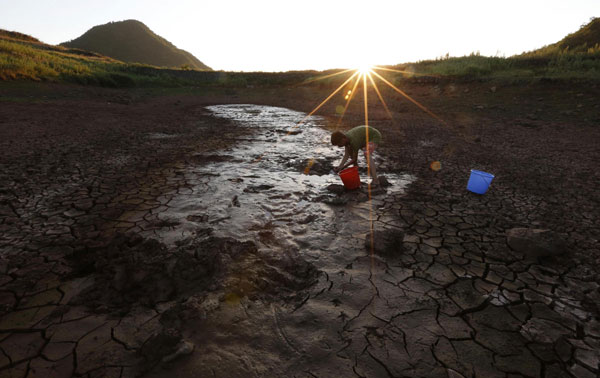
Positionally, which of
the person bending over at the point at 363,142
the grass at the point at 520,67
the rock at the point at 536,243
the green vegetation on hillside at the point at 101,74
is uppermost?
the green vegetation on hillside at the point at 101,74

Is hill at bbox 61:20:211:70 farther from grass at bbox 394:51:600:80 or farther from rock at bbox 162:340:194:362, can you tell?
rock at bbox 162:340:194:362

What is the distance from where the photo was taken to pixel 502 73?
38.1ft

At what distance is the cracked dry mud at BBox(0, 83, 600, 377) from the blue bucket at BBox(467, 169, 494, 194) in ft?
0.62

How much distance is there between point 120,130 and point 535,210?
27.5ft

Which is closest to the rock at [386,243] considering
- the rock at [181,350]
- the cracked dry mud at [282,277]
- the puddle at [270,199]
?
the cracked dry mud at [282,277]

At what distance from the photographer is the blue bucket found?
3.49 m

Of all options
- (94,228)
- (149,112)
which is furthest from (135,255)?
(149,112)

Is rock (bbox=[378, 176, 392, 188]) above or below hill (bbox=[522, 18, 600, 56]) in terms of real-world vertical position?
below

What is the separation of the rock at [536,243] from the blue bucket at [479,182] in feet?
3.65

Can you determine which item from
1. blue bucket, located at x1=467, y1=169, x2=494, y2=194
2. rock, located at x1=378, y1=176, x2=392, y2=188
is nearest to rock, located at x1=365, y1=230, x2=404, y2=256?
rock, located at x1=378, y1=176, x2=392, y2=188

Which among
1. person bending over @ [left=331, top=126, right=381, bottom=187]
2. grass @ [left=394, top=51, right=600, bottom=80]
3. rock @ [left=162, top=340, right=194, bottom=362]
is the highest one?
grass @ [left=394, top=51, right=600, bottom=80]

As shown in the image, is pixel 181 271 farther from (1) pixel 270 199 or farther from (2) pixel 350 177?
(2) pixel 350 177

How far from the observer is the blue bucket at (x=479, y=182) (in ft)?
11.5

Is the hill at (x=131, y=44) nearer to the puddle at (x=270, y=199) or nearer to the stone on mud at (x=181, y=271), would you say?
the puddle at (x=270, y=199)
